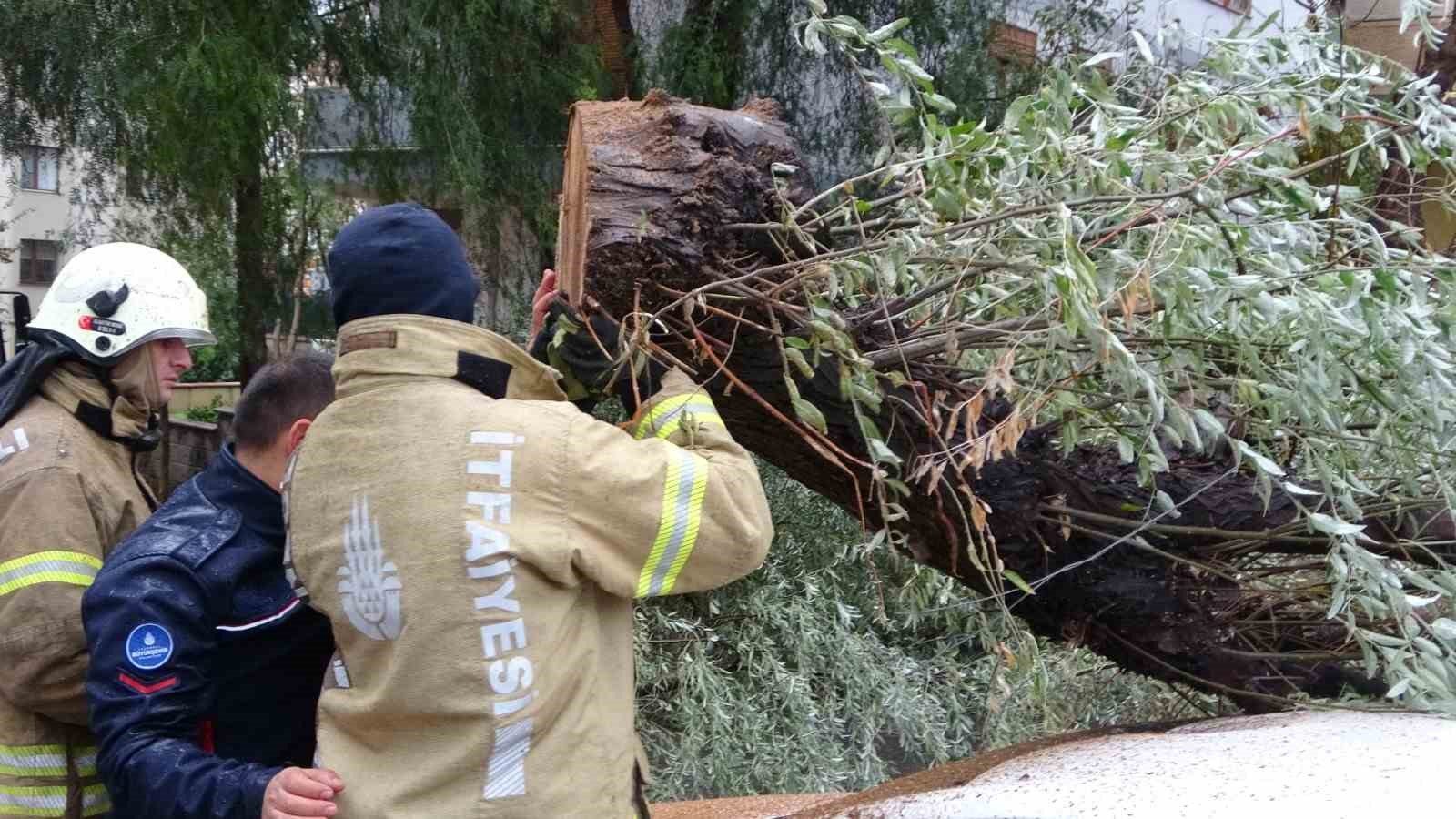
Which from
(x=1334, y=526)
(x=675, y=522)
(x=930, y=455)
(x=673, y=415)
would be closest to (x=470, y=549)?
(x=675, y=522)

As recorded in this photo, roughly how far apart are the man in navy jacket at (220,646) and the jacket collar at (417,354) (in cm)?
43

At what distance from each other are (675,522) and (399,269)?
0.63m

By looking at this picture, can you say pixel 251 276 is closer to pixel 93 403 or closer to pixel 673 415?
pixel 93 403

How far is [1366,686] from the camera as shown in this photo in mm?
3305

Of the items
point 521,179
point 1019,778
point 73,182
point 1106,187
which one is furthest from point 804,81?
point 1019,778

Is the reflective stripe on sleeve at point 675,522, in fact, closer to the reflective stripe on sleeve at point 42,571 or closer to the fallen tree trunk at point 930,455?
the fallen tree trunk at point 930,455

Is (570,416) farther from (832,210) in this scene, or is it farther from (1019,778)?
(1019,778)

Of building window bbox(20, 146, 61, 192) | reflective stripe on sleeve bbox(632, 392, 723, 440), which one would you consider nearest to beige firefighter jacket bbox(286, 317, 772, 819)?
reflective stripe on sleeve bbox(632, 392, 723, 440)

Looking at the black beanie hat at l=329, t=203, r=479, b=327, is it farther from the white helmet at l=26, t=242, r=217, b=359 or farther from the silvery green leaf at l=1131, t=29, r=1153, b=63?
the silvery green leaf at l=1131, t=29, r=1153, b=63

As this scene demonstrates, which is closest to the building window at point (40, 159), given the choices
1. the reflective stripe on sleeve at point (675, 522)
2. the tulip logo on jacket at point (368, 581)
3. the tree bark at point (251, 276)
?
the tree bark at point (251, 276)

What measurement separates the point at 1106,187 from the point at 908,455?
27.9 inches

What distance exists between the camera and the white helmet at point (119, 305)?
284 cm

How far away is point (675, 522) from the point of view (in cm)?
205

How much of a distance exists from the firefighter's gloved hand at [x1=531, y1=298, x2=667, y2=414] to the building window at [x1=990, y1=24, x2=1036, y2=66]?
17.5 feet
